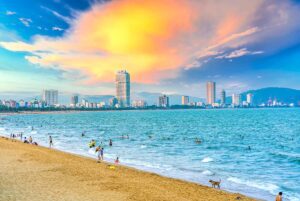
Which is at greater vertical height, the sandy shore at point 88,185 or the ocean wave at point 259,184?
the sandy shore at point 88,185

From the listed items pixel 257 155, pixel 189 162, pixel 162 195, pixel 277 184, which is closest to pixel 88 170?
pixel 162 195

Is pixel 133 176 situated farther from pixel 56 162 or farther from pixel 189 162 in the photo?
pixel 189 162

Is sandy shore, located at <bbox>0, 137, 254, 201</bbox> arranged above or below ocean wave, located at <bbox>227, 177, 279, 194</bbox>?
above

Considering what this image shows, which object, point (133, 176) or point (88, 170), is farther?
point (88, 170)

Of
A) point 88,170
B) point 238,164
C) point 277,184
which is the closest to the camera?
point 277,184

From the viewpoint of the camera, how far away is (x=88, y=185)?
2100 cm

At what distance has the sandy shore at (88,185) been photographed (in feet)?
59.1

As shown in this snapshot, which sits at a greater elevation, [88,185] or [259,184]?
[88,185]

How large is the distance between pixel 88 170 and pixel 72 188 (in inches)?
283

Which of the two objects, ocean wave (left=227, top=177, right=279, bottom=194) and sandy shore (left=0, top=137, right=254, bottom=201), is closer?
sandy shore (left=0, top=137, right=254, bottom=201)

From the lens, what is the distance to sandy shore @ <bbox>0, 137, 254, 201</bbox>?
18.0m

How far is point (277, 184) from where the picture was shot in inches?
993

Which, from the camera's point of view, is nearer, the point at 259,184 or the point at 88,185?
the point at 88,185

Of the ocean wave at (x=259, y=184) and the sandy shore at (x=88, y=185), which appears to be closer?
the sandy shore at (x=88, y=185)
